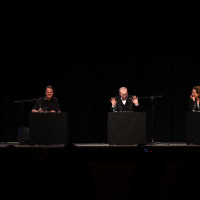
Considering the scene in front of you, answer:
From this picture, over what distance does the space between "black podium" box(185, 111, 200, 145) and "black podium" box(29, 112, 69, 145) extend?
221 cm

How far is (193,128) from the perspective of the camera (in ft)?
21.9

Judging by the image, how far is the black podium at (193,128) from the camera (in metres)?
6.64

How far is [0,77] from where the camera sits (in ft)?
28.3

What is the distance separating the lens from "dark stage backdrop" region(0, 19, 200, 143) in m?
8.65

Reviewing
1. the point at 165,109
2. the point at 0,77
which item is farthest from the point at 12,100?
the point at 165,109

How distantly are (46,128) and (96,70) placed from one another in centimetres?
281

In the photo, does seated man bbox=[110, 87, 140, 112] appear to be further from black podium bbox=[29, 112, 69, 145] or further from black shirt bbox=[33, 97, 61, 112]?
black podium bbox=[29, 112, 69, 145]

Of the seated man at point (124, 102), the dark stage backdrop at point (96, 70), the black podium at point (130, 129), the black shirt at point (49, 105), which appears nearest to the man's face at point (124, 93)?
the seated man at point (124, 102)

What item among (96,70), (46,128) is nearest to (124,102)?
(96,70)

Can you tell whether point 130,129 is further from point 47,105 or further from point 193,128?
point 47,105

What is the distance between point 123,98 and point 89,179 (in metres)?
4.92

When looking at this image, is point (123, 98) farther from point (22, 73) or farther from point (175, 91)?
point (22, 73)

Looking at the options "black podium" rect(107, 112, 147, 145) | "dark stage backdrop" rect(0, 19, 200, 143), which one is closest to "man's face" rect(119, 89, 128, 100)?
"black podium" rect(107, 112, 147, 145)

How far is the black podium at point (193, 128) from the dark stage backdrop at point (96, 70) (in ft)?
6.67
